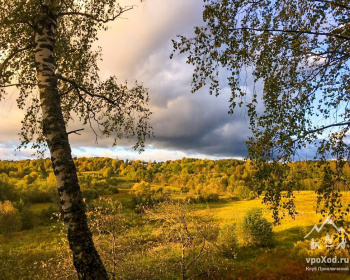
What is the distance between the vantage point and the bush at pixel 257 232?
21953 millimetres

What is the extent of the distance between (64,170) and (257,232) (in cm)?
2260

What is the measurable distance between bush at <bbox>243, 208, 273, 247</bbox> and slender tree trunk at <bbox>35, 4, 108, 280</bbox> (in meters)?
21.8

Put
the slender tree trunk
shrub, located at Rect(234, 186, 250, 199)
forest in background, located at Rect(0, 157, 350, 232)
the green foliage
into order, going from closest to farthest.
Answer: the slender tree trunk < forest in background, located at Rect(0, 157, 350, 232) < the green foliage < shrub, located at Rect(234, 186, 250, 199)

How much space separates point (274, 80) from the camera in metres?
3.97

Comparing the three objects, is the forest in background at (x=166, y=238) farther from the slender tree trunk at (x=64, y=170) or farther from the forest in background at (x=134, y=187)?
the slender tree trunk at (x=64, y=170)

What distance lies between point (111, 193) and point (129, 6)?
206 feet

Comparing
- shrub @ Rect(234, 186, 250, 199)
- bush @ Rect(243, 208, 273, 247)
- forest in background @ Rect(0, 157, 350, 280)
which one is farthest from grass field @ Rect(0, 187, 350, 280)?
shrub @ Rect(234, 186, 250, 199)

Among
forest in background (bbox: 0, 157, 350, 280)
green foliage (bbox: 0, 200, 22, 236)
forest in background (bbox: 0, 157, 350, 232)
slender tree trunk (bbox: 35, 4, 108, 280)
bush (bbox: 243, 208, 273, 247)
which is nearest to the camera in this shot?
slender tree trunk (bbox: 35, 4, 108, 280)

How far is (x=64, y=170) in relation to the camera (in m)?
3.45

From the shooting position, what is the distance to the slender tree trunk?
3.24 meters

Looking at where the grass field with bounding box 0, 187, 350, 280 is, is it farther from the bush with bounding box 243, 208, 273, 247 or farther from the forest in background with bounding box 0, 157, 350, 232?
the forest in background with bounding box 0, 157, 350, 232

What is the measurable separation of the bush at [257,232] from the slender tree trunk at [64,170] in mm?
21833

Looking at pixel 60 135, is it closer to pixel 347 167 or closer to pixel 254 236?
pixel 347 167

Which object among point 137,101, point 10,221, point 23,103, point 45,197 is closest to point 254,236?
point 137,101
